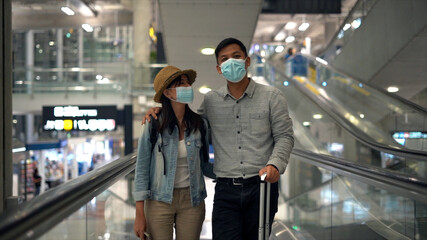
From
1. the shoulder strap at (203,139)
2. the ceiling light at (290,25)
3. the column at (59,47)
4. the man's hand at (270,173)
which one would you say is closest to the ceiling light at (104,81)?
the column at (59,47)

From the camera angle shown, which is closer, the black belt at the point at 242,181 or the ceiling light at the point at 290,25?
the black belt at the point at 242,181

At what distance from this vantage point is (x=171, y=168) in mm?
2555

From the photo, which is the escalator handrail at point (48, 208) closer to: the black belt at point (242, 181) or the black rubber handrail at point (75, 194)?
the black rubber handrail at point (75, 194)

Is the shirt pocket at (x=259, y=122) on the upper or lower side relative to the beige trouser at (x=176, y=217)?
upper

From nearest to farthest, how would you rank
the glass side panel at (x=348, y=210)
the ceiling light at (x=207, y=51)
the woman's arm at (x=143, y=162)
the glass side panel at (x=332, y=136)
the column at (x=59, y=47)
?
the woman's arm at (x=143, y=162)
the glass side panel at (x=348, y=210)
the glass side panel at (x=332, y=136)
the ceiling light at (x=207, y=51)
the column at (x=59, y=47)

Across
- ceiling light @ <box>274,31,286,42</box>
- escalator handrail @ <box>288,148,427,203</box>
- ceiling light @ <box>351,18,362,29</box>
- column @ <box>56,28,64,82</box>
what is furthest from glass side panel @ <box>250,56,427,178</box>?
ceiling light @ <box>274,31,286,42</box>

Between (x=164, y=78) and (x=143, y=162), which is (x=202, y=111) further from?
(x=143, y=162)

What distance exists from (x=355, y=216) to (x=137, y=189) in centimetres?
205

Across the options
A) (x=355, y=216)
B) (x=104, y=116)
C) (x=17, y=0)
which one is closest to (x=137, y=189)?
(x=355, y=216)

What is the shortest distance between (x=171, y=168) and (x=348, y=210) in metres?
2.02

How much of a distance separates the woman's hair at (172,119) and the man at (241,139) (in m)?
0.13

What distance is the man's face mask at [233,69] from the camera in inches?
102

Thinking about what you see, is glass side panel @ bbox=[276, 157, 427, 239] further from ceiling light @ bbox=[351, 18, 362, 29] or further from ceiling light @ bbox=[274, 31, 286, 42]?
ceiling light @ bbox=[274, 31, 286, 42]

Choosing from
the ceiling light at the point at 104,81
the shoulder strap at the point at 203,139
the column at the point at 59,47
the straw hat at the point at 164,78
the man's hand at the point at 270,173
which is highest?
the column at the point at 59,47
